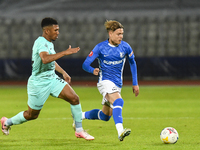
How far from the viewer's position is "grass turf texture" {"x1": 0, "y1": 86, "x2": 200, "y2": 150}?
6.08 metres

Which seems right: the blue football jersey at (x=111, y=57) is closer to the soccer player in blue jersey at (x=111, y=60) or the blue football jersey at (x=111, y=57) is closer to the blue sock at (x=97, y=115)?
the soccer player in blue jersey at (x=111, y=60)

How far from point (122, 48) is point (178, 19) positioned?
617 inches

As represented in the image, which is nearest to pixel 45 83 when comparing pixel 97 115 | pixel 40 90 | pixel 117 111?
pixel 40 90

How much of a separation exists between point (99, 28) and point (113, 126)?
581 inches

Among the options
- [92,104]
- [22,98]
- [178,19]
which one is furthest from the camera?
[178,19]

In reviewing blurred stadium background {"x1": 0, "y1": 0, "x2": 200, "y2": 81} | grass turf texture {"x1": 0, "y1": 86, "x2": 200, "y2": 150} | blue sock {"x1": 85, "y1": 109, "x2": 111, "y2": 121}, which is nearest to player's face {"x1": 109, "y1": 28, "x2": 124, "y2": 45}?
blue sock {"x1": 85, "y1": 109, "x2": 111, "y2": 121}

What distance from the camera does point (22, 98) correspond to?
13641 mm

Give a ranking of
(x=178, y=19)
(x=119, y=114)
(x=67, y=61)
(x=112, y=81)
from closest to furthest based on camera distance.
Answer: (x=119, y=114) → (x=112, y=81) → (x=67, y=61) → (x=178, y=19)

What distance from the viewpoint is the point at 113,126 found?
26.3 ft

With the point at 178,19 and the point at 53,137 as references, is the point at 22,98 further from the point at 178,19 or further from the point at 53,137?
the point at 178,19

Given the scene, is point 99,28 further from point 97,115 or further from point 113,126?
point 97,115

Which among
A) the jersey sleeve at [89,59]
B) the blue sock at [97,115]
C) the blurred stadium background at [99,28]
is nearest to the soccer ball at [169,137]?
the blue sock at [97,115]

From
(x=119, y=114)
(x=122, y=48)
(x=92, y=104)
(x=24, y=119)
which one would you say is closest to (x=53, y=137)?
(x=24, y=119)

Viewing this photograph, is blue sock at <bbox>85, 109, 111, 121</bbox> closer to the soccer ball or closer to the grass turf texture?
the grass turf texture
